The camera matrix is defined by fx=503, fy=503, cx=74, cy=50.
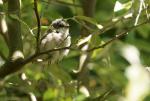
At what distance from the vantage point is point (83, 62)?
73.3 inches

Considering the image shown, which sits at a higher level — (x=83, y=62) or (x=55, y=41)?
(x=83, y=62)

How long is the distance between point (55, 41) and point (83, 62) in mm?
425

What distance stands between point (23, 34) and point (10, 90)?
0.18 metres

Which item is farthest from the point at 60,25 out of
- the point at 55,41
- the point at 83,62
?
the point at 83,62

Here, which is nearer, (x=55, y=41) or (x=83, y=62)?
(x=55, y=41)

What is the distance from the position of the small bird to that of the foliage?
0.03m

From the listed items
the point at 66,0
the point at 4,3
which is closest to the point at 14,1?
the point at 4,3

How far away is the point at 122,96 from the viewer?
1457mm

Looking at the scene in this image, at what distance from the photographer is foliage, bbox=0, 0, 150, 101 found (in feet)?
4.39

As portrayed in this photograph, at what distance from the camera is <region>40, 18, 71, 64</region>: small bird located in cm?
142

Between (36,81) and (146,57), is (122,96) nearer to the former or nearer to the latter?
(36,81)

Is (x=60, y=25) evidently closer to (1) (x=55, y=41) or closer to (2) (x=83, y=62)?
(1) (x=55, y=41)

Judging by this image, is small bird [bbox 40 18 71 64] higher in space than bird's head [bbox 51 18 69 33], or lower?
lower

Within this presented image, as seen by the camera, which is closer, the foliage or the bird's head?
the foliage
